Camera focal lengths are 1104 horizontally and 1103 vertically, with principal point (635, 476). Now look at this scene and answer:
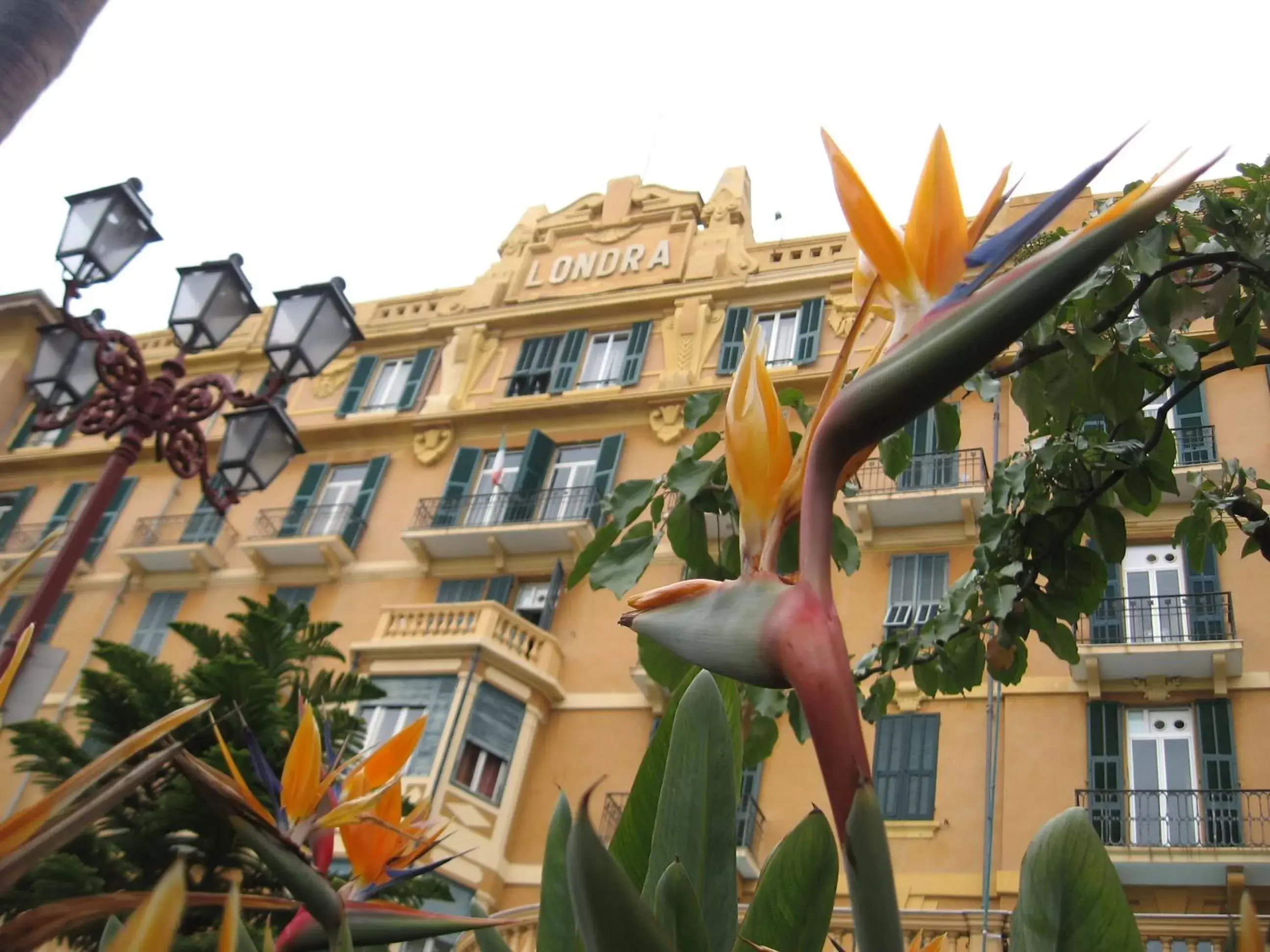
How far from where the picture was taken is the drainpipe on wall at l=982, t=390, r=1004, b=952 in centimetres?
964

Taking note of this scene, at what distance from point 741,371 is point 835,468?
0.47 ft

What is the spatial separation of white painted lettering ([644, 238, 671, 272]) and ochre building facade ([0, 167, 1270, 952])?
48mm

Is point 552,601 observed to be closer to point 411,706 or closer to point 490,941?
point 411,706

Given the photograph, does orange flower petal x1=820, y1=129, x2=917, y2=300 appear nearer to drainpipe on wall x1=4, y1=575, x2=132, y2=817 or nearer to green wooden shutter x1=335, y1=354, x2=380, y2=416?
drainpipe on wall x1=4, y1=575, x2=132, y2=817

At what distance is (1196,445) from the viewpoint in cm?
1202

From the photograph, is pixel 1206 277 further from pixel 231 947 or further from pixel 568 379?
pixel 568 379

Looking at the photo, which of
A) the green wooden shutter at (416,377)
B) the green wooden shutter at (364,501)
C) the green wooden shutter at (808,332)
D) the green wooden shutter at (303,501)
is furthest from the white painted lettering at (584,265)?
the green wooden shutter at (303,501)

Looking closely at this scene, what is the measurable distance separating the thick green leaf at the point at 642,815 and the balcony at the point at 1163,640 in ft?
34.2

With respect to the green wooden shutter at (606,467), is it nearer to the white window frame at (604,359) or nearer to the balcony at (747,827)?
the white window frame at (604,359)

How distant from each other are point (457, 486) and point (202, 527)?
14.5 feet

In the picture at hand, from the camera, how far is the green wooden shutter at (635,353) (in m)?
15.7

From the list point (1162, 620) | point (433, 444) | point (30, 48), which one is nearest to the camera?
point (30, 48)

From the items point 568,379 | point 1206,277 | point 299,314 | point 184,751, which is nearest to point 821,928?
point 184,751

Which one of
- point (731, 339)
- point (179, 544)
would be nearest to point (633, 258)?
point (731, 339)
